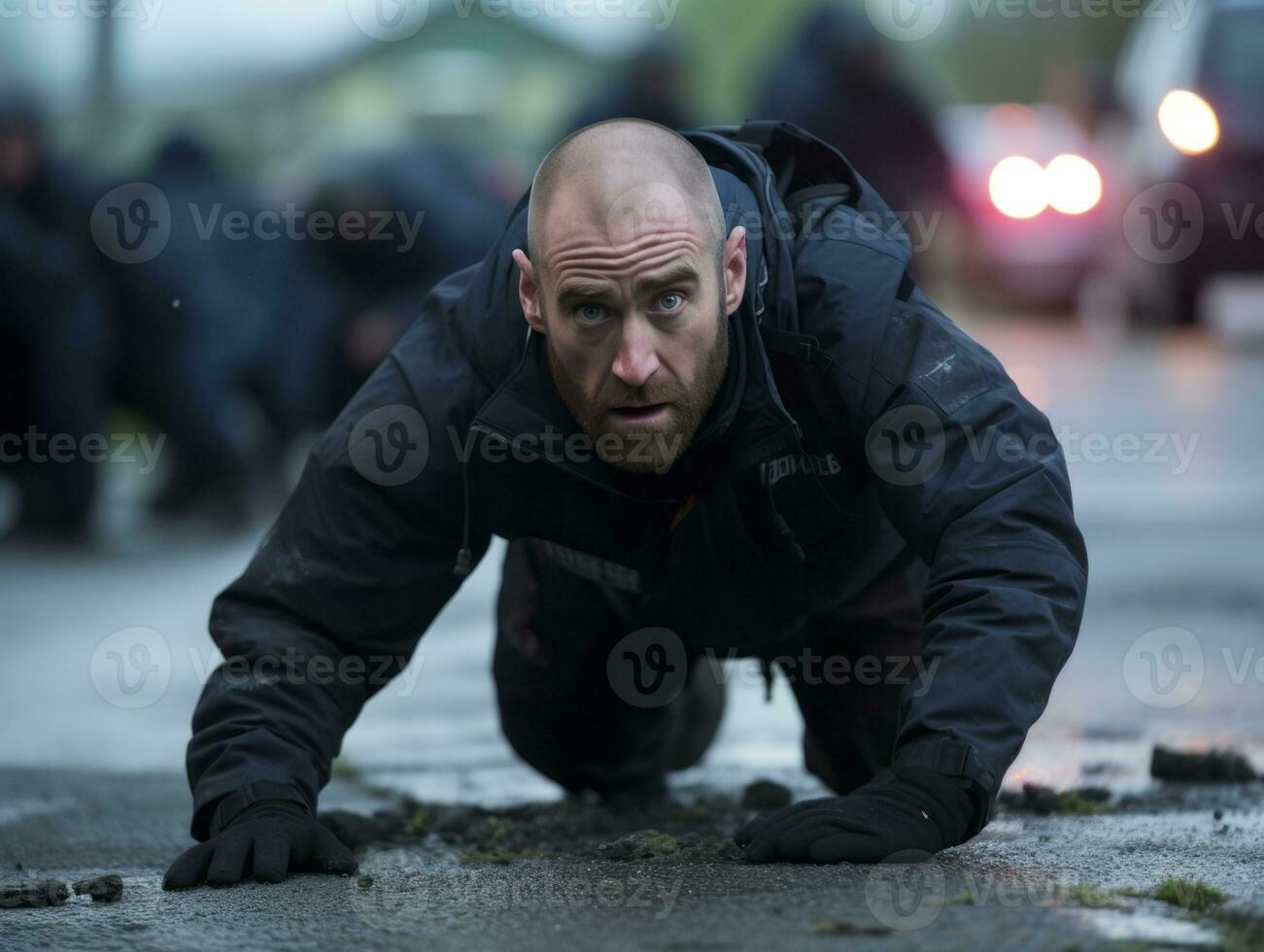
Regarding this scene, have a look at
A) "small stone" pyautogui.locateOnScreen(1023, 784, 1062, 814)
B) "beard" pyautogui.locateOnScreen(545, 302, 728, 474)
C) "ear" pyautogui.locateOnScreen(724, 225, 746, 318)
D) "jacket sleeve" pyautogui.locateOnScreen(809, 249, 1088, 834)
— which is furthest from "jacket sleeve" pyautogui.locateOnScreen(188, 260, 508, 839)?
"small stone" pyautogui.locateOnScreen(1023, 784, 1062, 814)

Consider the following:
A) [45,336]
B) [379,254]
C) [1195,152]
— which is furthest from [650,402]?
[1195,152]

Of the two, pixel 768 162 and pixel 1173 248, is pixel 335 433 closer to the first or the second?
pixel 768 162

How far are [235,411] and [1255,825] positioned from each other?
7410 millimetres

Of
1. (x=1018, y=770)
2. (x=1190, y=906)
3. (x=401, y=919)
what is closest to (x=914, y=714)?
(x=1190, y=906)

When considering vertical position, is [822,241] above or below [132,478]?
below

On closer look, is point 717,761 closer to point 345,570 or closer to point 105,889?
point 345,570

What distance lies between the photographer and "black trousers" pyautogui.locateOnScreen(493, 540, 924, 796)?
4438mm

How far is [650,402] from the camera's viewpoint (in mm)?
3662

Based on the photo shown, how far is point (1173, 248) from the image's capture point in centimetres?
1327

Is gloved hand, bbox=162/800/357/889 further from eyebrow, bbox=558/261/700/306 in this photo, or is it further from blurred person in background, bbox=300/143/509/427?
blurred person in background, bbox=300/143/509/427
